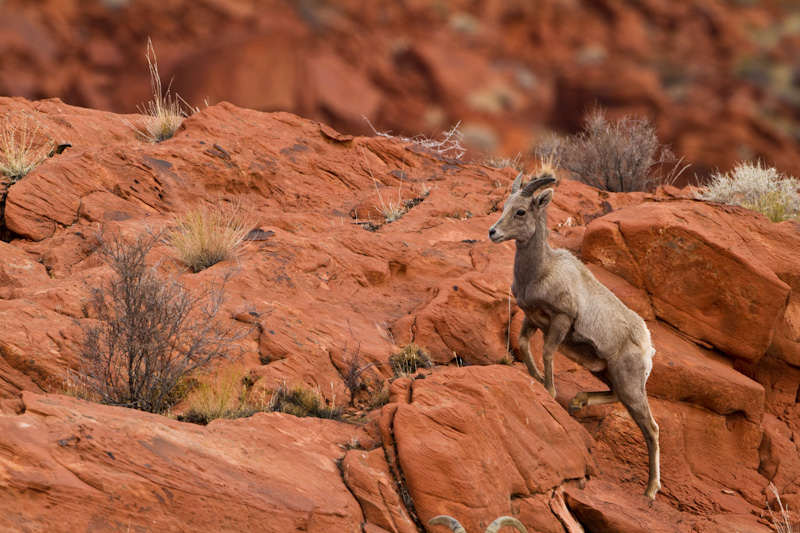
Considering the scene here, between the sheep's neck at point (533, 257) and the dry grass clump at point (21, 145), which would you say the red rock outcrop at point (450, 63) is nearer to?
the dry grass clump at point (21, 145)

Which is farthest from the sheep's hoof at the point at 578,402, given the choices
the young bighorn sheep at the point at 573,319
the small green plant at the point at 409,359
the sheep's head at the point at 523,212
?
the sheep's head at the point at 523,212

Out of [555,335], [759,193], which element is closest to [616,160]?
[759,193]

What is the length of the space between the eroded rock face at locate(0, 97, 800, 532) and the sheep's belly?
421 millimetres

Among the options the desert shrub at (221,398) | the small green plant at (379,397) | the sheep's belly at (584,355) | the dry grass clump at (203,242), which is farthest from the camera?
the dry grass clump at (203,242)

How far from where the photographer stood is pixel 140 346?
20.1 feet

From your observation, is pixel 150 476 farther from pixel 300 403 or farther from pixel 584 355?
pixel 584 355

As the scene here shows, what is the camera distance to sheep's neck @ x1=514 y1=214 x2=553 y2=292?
7352mm

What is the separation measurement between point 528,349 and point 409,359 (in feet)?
3.71

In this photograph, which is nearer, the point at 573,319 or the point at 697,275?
the point at 573,319

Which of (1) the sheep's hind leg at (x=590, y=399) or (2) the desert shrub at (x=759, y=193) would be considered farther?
(2) the desert shrub at (x=759, y=193)

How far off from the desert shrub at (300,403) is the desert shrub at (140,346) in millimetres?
655

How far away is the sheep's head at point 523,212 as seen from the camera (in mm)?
7234

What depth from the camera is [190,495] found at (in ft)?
15.1

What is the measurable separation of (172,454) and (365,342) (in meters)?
3.21
